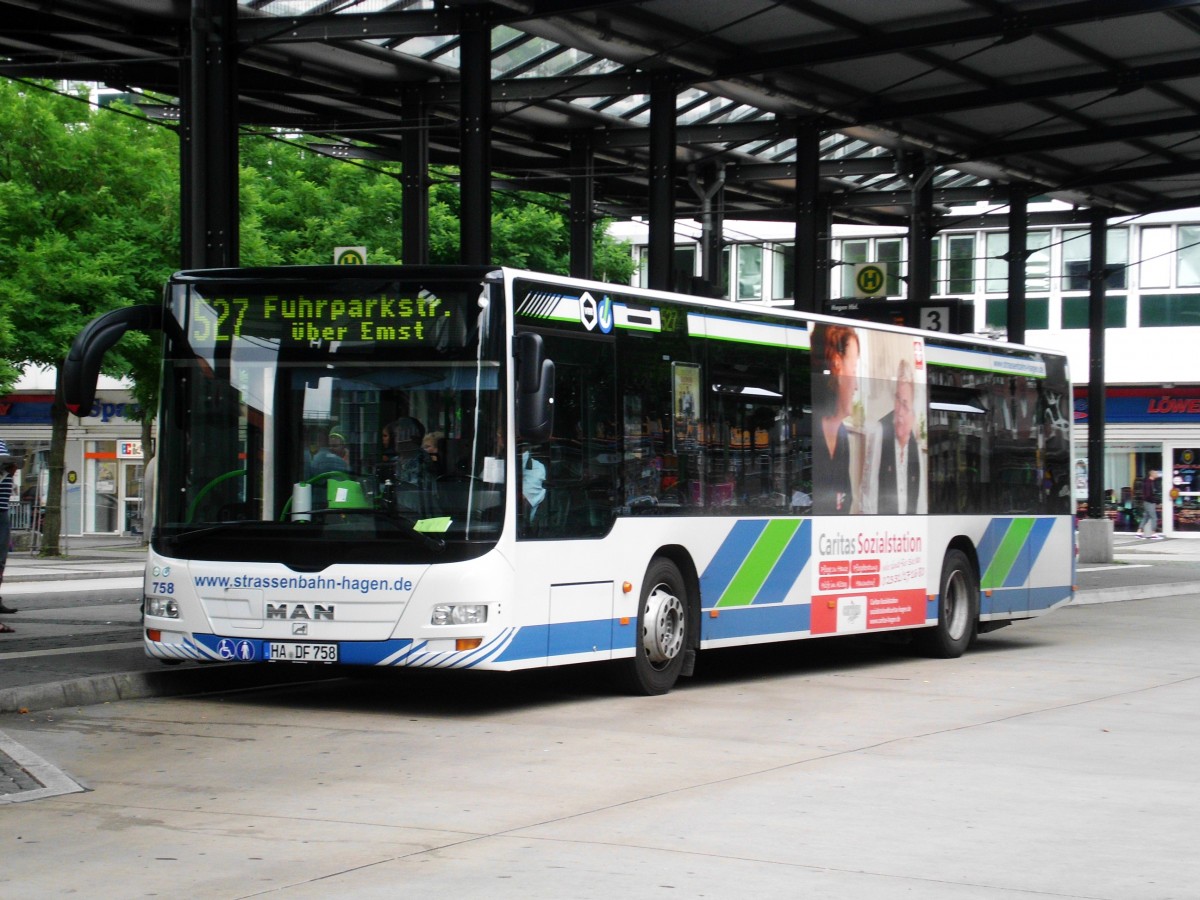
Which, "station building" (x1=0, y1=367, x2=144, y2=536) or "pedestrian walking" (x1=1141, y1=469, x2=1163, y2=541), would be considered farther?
"station building" (x1=0, y1=367, x2=144, y2=536)

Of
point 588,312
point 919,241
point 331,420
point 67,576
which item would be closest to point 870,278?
point 919,241

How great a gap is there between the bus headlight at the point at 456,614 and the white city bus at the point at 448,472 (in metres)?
0.02

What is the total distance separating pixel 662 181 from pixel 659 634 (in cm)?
1028

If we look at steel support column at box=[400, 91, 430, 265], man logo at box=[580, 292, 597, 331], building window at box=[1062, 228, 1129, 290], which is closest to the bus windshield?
man logo at box=[580, 292, 597, 331]

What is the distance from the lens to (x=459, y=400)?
11.3 m

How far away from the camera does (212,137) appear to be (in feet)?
49.8

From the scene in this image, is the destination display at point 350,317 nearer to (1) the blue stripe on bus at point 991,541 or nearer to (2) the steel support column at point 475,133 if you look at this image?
(2) the steel support column at point 475,133

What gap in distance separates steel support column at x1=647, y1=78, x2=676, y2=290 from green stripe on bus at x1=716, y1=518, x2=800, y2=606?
727 cm

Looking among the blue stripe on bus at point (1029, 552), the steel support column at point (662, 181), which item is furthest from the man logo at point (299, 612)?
the steel support column at point (662, 181)

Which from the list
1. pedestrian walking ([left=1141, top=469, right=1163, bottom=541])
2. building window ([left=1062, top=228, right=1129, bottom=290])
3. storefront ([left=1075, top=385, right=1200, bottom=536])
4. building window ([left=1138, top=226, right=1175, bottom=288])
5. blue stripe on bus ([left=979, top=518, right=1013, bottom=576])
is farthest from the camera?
building window ([left=1062, top=228, right=1129, bottom=290])

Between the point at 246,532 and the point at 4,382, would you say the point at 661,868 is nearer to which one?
the point at 246,532

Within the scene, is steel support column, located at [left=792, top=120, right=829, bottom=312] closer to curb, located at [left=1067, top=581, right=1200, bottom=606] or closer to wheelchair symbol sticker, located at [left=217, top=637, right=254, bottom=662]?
curb, located at [left=1067, top=581, right=1200, bottom=606]

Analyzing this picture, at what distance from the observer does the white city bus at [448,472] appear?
1116cm

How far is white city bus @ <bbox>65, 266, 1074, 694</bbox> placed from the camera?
1116 centimetres
